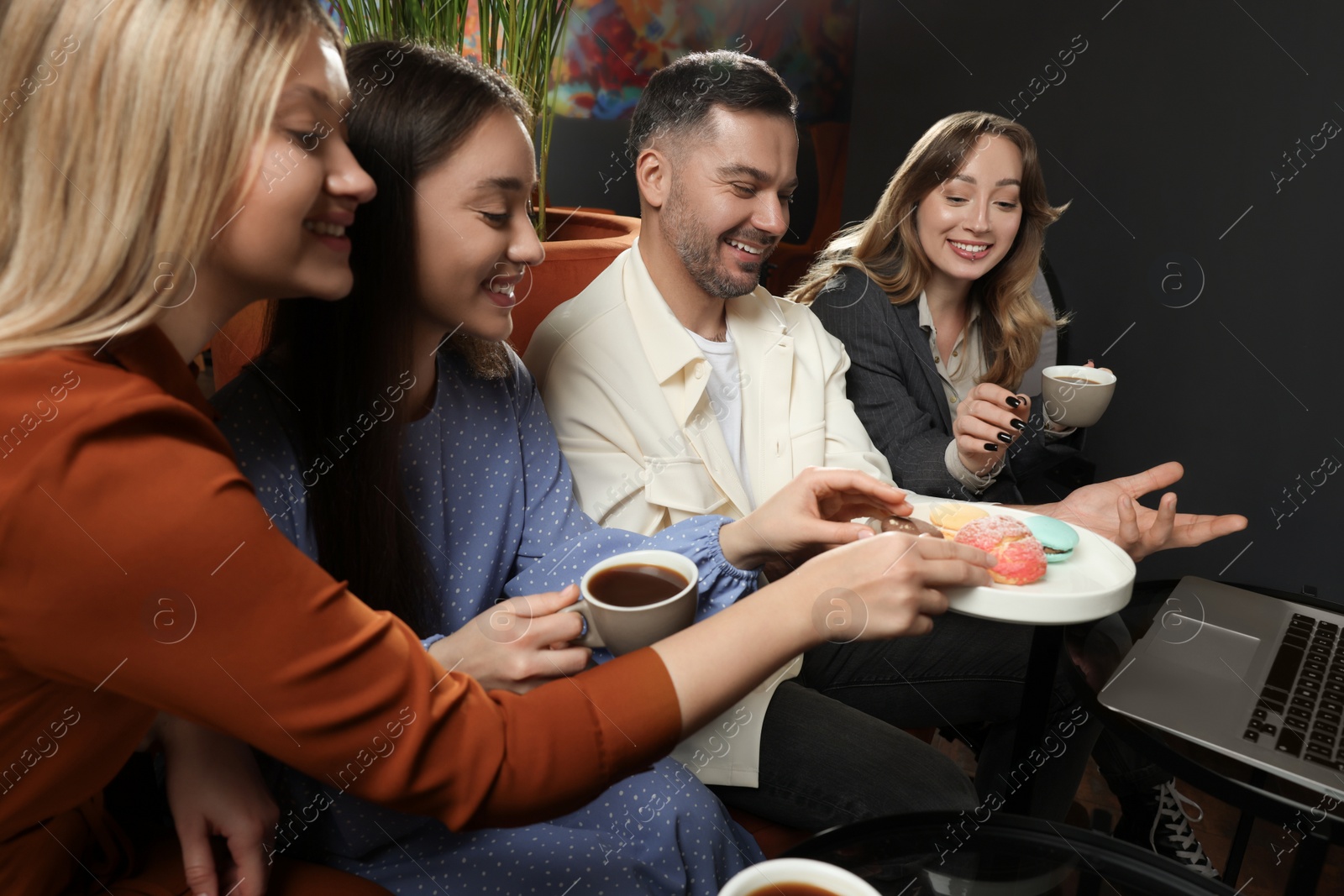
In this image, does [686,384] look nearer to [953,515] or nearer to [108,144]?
Answer: [953,515]

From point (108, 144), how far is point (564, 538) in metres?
0.79

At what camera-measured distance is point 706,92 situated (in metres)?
1.65

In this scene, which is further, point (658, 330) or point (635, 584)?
point (658, 330)

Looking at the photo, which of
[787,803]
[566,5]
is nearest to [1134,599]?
[787,803]

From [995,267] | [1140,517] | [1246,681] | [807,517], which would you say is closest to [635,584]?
[807,517]

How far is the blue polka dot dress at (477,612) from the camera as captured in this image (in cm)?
99

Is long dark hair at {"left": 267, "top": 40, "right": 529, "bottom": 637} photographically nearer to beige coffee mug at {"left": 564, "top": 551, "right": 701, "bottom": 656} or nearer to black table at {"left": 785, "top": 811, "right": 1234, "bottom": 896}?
beige coffee mug at {"left": 564, "top": 551, "right": 701, "bottom": 656}

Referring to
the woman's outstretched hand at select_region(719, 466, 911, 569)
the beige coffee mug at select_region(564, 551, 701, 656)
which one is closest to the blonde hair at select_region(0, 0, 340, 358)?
the beige coffee mug at select_region(564, 551, 701, 656)

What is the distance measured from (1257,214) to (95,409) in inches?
108

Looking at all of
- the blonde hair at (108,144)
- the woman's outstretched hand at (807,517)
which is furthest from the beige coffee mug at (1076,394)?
the blonde hair at (108,144)

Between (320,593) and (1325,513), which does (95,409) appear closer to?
(320,593)

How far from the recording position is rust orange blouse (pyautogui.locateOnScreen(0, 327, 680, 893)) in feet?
2.01

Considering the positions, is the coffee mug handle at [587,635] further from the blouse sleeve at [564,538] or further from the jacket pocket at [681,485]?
the jacket pocket at [681,485]

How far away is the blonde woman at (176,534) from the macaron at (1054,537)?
Answer: 0.49 meters
